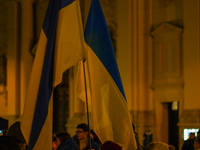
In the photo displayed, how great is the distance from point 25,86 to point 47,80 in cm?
1780

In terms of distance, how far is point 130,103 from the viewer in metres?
16.5

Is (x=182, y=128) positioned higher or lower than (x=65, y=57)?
lower

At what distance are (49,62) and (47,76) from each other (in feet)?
0.56

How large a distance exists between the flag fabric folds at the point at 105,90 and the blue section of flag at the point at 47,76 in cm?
57

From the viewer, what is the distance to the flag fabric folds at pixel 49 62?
4.38 metres

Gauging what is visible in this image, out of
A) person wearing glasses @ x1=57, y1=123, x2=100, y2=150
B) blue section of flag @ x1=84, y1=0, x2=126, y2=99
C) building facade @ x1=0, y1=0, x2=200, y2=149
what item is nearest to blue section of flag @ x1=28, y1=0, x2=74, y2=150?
blue section of flag @ x1=84, y1=0, x2=126, y2=99

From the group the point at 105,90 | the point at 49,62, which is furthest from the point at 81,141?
the point at 49,62

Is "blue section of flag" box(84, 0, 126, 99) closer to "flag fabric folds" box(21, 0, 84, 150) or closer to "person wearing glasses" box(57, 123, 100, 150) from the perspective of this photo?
"flag fabric folds" box(21, 0, 84, 150)

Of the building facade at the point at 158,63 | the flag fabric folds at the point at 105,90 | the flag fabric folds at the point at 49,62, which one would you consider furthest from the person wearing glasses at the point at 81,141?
the building facade at the point at 158,63

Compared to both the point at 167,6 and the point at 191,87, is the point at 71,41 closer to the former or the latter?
the point at 191,87

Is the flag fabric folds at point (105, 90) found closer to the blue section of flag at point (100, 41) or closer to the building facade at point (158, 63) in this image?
the blue section of flag at point (100, 41)

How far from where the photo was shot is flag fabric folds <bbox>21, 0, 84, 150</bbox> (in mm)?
4383

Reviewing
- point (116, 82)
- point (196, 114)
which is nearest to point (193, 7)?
point (196, 114)

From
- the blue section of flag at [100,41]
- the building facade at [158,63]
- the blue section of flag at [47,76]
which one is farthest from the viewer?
the building facade at [158,63]
